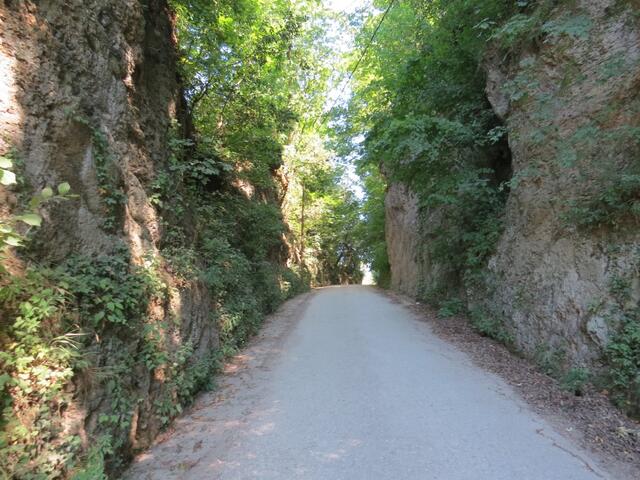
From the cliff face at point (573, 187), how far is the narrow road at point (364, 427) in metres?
1.43

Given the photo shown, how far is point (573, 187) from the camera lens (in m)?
6.08

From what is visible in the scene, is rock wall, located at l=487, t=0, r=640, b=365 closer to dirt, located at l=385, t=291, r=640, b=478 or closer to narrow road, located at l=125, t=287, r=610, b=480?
dirt, located at l=385, t=291, r=640, b=478

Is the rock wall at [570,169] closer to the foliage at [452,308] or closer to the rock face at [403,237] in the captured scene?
the foliage at [452,308]

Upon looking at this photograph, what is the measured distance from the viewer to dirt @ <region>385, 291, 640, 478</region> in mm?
3863

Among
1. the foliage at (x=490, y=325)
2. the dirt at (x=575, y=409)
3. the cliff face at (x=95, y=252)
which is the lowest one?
the dirt at (x=575, y=409)

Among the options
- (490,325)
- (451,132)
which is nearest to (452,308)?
(490,325)

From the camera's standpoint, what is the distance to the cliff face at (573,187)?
17.2ft

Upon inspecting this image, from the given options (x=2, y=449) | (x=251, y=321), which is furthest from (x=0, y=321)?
(x=251, y=321)

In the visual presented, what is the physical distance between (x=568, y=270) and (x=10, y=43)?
739 cm

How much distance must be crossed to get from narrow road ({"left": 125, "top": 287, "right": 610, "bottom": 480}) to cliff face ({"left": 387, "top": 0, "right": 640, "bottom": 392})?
4.69 ft

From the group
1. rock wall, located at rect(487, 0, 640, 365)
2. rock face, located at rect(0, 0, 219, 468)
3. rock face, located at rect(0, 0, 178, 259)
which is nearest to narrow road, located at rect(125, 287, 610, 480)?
rock face, located at rect(0, 0, 219, 468)

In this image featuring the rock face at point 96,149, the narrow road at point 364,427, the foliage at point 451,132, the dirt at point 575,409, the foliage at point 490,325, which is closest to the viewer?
the rock face at point 96,149

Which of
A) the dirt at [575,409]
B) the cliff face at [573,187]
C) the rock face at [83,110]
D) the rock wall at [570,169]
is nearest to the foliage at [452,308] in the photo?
the cliff face at [573,187]

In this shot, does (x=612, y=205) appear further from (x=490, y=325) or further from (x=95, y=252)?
(x=95, y=252)
